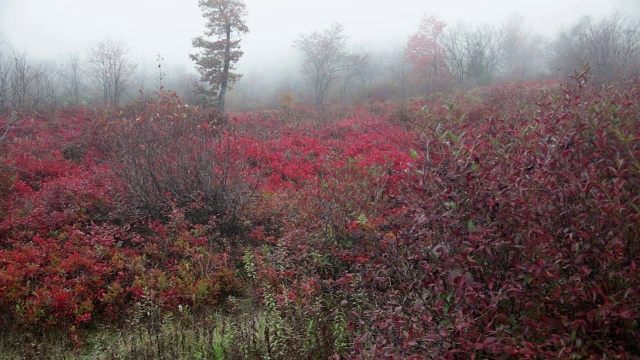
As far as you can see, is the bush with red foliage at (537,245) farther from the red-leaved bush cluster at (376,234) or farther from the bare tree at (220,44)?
the bare tree at (220,44)

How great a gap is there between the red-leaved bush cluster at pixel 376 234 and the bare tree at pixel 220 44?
42.6ft

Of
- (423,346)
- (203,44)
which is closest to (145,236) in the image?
(423,346)

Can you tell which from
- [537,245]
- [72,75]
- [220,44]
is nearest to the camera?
[537,245]

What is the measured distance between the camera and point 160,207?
18.2 ft

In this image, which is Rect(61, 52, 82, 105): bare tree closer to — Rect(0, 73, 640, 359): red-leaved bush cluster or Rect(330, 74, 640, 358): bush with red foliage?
Rect(0, 73, 640, 359): red-leaved bush cluster

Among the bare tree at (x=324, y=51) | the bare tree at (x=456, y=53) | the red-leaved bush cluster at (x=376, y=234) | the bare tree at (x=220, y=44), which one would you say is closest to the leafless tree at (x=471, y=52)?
the bare tree at (x=456, y=53)

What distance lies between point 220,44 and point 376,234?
1919cm

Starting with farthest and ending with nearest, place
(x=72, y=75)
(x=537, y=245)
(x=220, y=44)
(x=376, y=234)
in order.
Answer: (x=72, y=75)
(x=220, y=44)
(x=376, y=234)
(x=537, y=245)

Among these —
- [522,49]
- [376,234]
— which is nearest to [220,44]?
[376,234]

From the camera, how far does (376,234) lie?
4.04 m

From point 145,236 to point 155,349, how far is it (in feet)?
7.67

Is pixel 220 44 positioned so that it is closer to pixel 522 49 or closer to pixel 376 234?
pixel 376 234

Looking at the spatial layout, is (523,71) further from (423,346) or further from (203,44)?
(423,346)

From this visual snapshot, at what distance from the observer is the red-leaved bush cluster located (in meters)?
1.89
